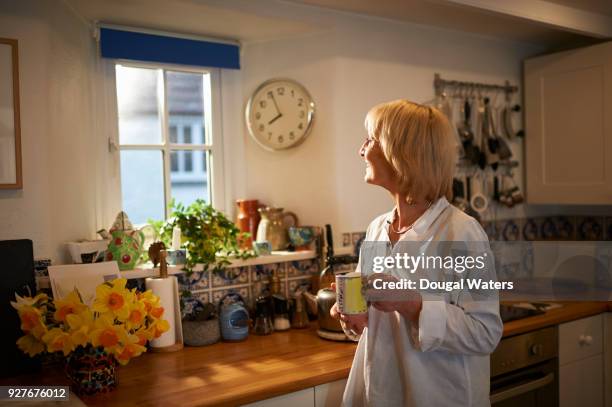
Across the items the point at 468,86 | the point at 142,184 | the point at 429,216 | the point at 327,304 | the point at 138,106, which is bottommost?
the point at 327,304

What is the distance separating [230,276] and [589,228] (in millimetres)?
2115

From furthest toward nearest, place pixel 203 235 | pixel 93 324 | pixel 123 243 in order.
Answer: pixel 203 235
pixel 123 243
pixel 93 324

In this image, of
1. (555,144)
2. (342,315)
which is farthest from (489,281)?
(555,144)

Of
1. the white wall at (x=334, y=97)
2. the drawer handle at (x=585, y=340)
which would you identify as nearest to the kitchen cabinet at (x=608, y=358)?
the drawer handle at (x=585, y=340)

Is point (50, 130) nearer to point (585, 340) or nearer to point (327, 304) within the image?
point (327, 304)

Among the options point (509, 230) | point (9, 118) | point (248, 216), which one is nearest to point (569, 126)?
point (509, 230)

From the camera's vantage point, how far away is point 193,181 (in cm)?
257

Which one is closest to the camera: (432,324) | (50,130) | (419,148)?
(432,324)

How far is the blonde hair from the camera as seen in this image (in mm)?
1474

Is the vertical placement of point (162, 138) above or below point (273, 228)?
above

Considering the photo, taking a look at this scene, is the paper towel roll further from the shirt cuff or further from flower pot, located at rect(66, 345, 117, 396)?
the shirt cuff

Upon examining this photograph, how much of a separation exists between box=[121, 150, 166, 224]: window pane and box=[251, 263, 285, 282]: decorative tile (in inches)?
18.6

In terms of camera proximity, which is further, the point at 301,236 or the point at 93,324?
the point at 301,236

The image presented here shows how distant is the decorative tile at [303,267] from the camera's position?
2457 mm
